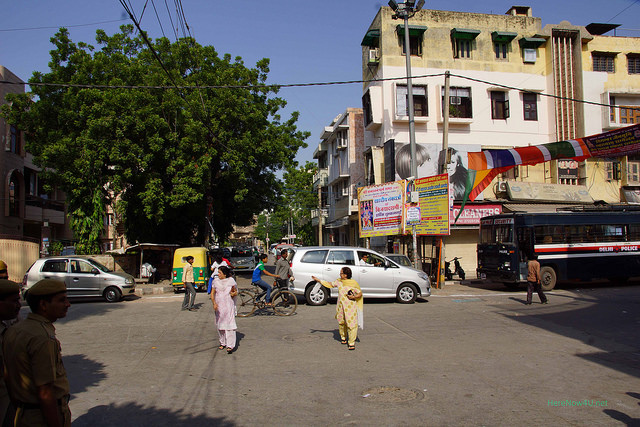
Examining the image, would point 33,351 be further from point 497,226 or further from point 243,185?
point 243,185

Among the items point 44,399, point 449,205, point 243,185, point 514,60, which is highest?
point 514,60

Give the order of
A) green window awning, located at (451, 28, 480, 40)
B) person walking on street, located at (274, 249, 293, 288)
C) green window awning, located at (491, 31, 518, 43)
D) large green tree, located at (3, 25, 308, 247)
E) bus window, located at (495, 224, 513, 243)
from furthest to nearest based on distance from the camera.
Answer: green window awning, located at (491, 31, 518, 43) < green window awning, located at (451, 28, 480, 40) < large green tree, located at (3, 25, 308, 247) < bus window, located at (495, 224, 513, 243) < person walking on street, located at (274, 249, 293, 288)

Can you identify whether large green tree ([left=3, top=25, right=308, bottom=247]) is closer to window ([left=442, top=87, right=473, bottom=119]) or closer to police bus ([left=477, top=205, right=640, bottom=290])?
window ([left=442, top=87, right=473, bottom=119])

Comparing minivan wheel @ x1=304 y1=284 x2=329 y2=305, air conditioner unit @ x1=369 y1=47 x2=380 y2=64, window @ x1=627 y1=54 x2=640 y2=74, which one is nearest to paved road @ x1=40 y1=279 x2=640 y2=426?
minivan wheel @ x1=304 y1=284 x2=329 y2=305

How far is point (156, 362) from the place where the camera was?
7691mm

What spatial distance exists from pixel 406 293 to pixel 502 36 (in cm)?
2070

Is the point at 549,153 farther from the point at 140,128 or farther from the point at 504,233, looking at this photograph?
the point at 140,128

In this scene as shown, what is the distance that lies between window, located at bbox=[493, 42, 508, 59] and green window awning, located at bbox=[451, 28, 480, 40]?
156 cm

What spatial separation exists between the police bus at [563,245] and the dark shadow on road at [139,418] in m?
15.0

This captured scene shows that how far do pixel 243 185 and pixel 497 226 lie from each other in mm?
14000

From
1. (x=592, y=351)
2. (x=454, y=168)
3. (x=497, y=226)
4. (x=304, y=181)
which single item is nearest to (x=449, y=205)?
(x=497, y=226)

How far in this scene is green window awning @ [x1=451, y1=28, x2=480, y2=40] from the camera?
27.7 metres

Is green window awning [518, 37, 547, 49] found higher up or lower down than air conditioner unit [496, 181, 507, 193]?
higher up

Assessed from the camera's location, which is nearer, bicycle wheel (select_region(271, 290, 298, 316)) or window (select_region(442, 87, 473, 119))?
bicycle wheel (select_region(271, 290, 298, 316))
